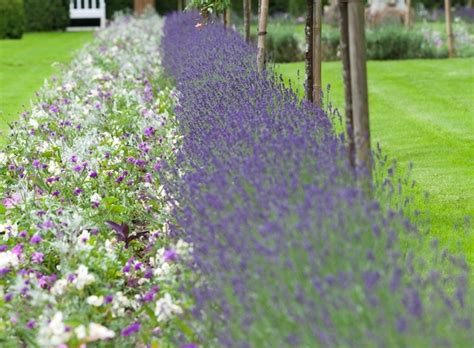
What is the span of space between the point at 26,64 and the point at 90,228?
15.2 m

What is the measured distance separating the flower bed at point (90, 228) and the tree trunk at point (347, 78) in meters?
0.87

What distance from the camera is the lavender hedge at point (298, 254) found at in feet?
9.46

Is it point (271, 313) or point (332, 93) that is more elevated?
point (332, 93)

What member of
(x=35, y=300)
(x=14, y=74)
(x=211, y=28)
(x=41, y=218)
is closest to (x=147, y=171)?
(x=41, y=218)

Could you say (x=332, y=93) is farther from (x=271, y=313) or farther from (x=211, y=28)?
(x=271, y=313)

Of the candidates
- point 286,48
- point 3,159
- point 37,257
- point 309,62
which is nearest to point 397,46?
point 286,48

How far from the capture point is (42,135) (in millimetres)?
8164

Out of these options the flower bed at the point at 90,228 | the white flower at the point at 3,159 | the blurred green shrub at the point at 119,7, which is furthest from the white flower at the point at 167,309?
the blurred green shrub at the point at 119,7

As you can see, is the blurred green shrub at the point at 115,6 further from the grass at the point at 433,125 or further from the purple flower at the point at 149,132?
the purple flower at the point at 149,132

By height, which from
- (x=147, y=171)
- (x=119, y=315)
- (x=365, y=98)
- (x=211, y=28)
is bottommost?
(x=119, y=315)

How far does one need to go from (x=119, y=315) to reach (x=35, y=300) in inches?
18.7

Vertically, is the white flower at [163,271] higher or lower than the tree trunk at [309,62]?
lower

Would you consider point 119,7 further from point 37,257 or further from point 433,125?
point 37,257

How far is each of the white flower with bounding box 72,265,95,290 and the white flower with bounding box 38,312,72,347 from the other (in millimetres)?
536
